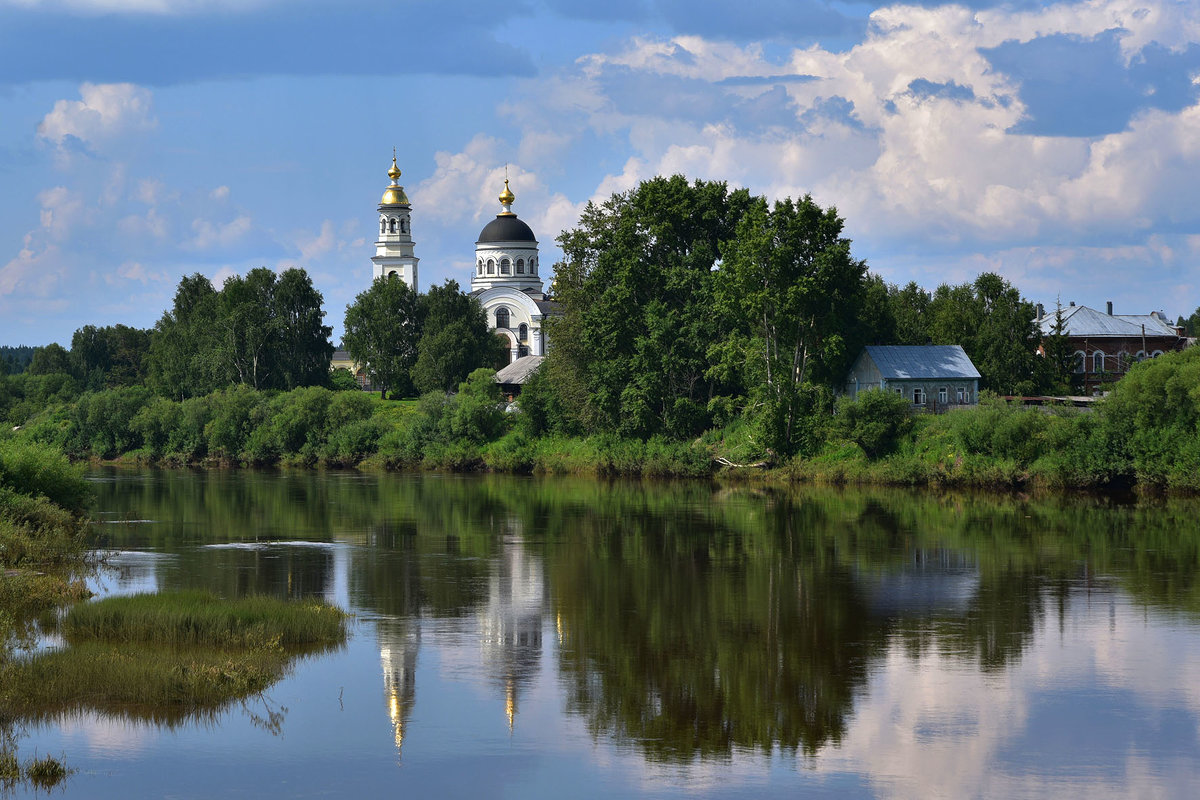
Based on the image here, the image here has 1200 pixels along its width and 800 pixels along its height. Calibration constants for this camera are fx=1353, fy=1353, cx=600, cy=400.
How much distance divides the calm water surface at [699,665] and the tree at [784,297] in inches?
524

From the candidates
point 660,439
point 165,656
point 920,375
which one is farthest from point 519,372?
point 165,656

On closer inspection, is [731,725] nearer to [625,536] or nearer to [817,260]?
[625,536]

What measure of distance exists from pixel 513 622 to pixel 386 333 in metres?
59.6

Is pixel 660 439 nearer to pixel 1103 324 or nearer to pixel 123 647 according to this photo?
pixel 1103 324

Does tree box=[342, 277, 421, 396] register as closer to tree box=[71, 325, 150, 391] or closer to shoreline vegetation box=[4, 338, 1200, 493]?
shoreline vegetation box=[4, 338, 1200, 493]

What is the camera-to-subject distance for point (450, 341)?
75.4 m

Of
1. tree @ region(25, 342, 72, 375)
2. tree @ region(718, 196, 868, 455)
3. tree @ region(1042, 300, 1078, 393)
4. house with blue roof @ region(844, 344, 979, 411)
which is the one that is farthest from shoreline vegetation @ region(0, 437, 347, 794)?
tree @ region(25, 342, 72, 375)

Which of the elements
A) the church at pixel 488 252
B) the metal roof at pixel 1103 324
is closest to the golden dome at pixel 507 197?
the church at pixel 488 252

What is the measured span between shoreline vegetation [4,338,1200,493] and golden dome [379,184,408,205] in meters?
Answer: 31.3

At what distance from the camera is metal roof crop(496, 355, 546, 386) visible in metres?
72.2

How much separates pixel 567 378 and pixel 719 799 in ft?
143

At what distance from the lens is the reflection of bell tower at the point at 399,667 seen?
1548cm

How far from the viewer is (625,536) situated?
32312 millimetres

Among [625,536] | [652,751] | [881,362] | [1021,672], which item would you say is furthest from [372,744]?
[881,362]
